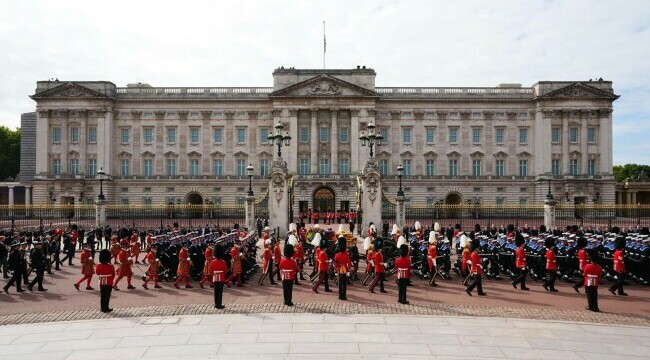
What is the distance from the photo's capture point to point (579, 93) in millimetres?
61375

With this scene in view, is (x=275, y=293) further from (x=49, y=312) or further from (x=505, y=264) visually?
(x=505, y=264)

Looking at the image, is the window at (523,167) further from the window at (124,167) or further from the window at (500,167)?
the window at (124,167)

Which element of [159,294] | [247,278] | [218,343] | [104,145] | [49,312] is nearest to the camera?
[218,343]

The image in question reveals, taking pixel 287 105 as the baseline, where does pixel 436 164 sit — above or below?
below

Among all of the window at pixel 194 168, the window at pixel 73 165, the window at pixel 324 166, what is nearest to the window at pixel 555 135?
the window at pixel 324 166

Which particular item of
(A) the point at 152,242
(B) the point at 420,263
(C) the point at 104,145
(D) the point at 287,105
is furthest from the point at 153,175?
(B) the point at 420,263

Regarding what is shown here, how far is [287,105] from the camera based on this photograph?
61.2m

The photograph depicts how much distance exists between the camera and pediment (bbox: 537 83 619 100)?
61.0 metres

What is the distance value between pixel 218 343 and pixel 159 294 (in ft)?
20.3

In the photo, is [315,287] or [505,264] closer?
[315,287]

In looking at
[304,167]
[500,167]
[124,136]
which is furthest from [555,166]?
[124,136]

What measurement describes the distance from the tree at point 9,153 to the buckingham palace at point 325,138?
30506 mm

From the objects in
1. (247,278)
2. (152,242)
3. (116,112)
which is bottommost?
(247,278)

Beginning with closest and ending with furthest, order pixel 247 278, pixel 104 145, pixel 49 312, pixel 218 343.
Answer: pixel 218 343
pixel 49 312
pixel 247 278
pixel 104 145
